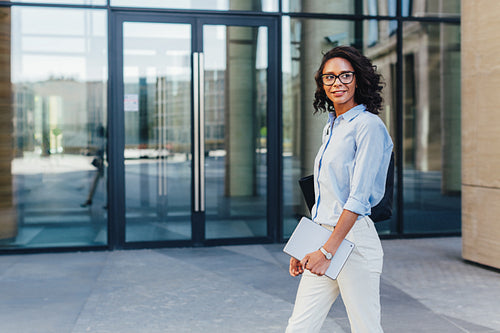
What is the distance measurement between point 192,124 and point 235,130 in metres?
0.59

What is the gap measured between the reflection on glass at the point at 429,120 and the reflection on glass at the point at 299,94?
1063 mm

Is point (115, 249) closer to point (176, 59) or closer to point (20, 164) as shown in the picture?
point (20, 164)

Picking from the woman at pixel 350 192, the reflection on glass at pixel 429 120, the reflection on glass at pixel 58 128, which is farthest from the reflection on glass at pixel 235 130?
the woman at pixel 350 192

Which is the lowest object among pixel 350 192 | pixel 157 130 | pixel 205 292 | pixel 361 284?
pixel 205 292

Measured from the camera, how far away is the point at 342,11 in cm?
782

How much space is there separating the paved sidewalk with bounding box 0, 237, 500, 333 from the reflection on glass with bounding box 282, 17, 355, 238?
0.90m

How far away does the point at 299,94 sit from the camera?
7730mm

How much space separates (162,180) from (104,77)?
1534mm

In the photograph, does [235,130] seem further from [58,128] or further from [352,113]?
[352,113]

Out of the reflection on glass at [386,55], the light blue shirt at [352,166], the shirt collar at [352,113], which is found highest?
the reflection on glass at [386,55]

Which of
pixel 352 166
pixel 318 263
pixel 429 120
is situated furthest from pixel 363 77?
pixel 429 120

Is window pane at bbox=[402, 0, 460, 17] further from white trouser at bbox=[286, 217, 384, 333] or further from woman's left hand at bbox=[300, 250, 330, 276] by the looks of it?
woman's left hand at bbox=[300, 250, 330, 276]

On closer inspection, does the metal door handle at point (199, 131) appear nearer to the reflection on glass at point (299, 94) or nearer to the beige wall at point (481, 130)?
the reflection on glass at point (299, 94)

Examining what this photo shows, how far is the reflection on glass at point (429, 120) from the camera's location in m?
8.07
